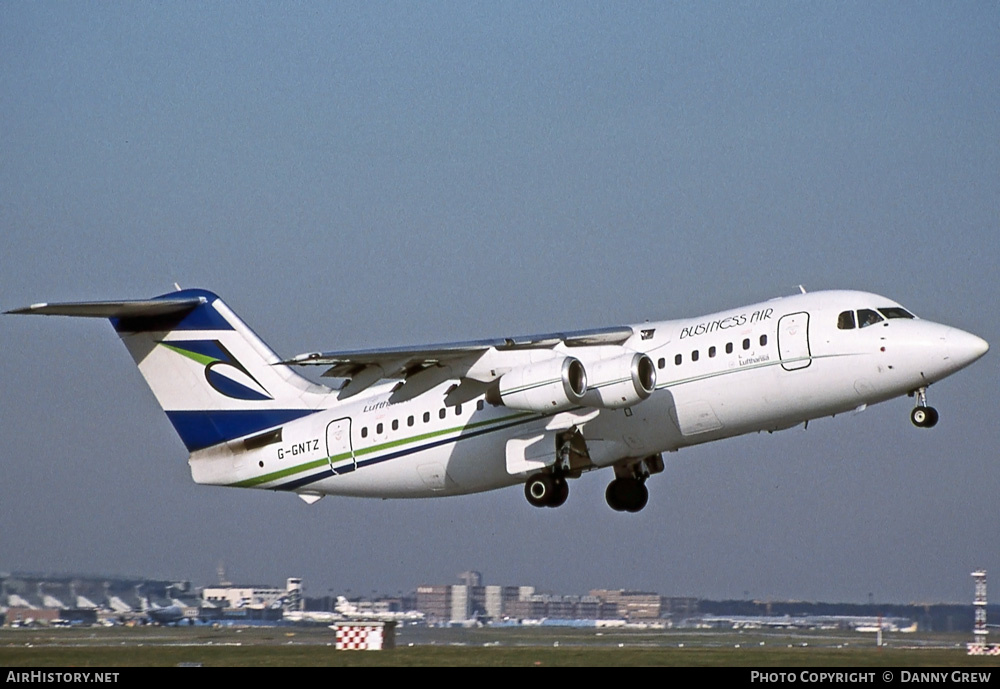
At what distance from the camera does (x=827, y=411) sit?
21750 mm

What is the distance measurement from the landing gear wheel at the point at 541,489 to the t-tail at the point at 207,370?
4.55 meters

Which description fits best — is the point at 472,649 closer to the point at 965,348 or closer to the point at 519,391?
the point at 519,391

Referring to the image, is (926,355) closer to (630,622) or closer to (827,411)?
(827,411)

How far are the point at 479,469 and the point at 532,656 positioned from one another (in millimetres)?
4455

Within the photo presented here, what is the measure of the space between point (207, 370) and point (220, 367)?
0.75 ft

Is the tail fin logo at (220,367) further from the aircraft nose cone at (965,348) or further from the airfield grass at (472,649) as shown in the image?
the aircraft nose cone at (965,348)

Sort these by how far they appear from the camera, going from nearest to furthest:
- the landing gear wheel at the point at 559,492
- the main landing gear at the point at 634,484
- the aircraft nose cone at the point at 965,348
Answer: the aircraft nose cone at the point at 965,348
the landing gear wheel at the point at 559,492
the main landing gear at the point at 634,484

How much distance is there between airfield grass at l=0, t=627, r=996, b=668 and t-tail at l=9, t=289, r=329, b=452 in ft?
12.1

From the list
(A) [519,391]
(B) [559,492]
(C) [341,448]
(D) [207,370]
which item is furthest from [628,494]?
(D) [207,370]

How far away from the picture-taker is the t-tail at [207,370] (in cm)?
2616

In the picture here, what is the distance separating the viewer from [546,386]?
22.2m

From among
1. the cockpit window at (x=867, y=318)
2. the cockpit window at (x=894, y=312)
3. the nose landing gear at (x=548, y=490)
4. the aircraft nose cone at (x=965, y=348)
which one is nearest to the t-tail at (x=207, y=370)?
the nose landing gear at (x=548, y=490)

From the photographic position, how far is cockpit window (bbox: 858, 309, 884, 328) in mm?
21297

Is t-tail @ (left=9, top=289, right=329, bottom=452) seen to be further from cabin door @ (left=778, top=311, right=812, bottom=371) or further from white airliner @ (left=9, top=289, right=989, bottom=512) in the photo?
cabin door @ (left=778, top=311, right=812, bottom=371)
